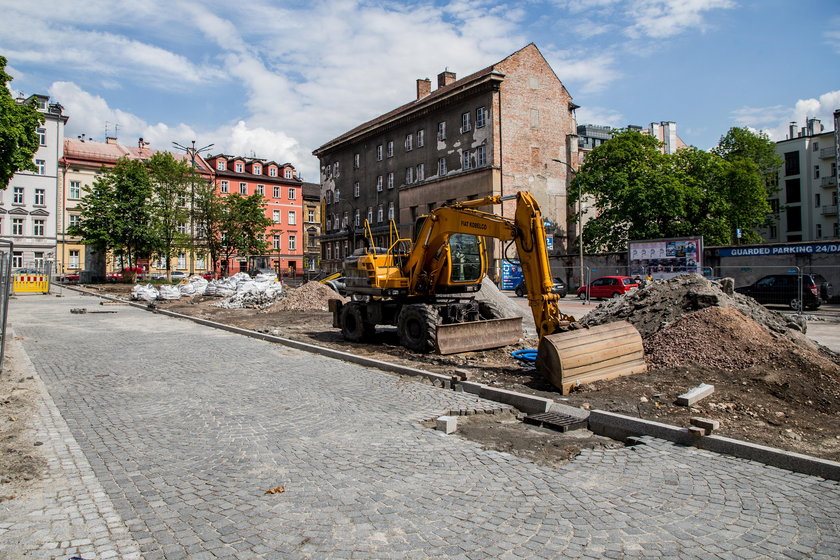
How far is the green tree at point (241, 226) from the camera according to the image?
51844 millimetres

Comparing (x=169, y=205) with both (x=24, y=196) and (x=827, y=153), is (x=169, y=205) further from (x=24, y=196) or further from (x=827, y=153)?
(x=827, y=153)

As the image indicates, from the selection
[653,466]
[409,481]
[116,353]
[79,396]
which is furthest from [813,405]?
[116,353]

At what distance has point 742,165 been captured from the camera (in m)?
46.8

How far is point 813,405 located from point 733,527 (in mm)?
3642

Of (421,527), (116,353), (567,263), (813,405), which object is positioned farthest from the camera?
(567,263)

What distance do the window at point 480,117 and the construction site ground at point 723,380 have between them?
34684mm

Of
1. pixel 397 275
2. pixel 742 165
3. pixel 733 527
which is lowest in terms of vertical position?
pixel 733 527

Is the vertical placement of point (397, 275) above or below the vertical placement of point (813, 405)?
above

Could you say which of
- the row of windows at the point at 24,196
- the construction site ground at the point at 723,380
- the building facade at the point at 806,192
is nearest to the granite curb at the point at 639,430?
the construction site ground at the point at 723,380

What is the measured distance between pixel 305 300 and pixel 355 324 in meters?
10.4

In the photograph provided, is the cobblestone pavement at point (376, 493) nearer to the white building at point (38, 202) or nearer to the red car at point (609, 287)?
the red car at point (609, 287)

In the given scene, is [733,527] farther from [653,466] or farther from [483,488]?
[483,488]

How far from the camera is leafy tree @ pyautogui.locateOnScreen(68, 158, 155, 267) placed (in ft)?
160

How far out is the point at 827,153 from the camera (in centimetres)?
6356
